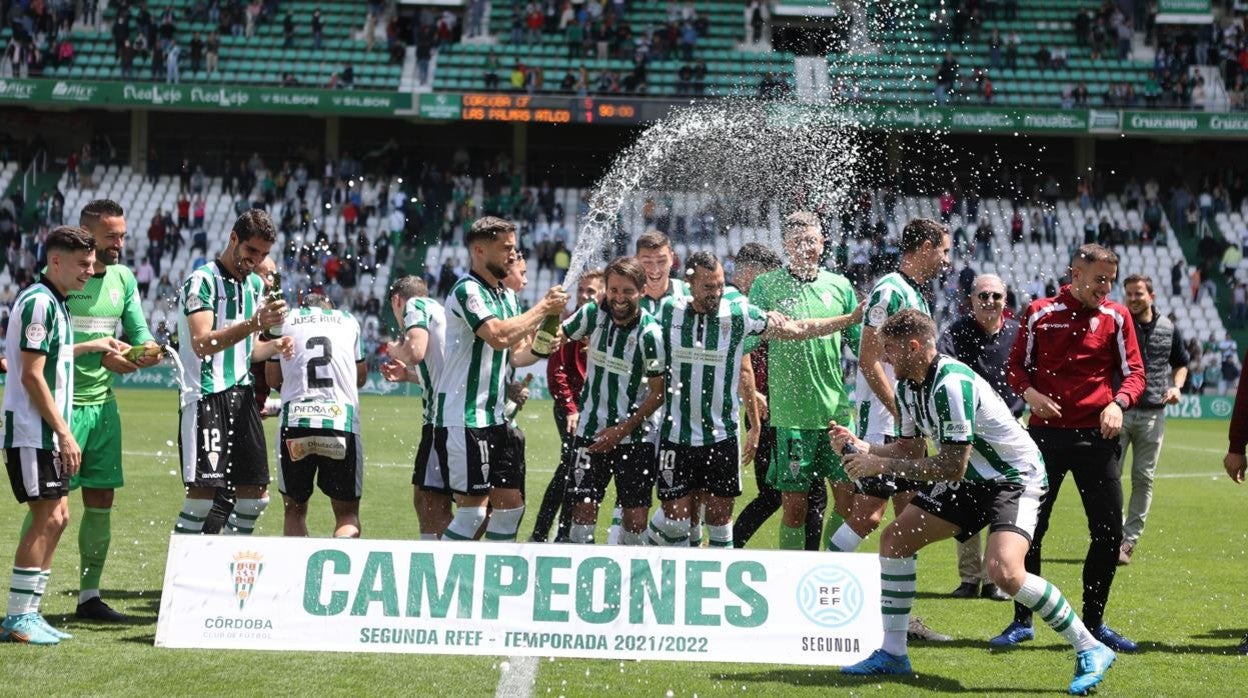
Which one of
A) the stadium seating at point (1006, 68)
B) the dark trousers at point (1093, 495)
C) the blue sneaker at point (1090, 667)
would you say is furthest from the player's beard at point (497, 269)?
the stadium seating at point (1006, 68)

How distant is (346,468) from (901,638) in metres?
3.21

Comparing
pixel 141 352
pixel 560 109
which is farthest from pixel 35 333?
pixel 560 109

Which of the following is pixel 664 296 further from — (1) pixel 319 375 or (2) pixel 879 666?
(2) pixel 879 666

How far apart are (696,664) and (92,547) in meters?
3.32

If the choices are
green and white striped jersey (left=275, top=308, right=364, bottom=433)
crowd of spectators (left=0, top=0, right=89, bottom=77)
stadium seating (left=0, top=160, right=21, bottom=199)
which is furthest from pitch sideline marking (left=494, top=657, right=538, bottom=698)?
crowd of spectators (left=0, top=0, right=89, bottom=77)

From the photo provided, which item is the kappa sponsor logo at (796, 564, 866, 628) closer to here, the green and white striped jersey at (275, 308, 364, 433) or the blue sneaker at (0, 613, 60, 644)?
the green and white striped jersey at (275, 308, 364, 433)

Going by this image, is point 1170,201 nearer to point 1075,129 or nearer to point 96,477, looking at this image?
point 1075,129

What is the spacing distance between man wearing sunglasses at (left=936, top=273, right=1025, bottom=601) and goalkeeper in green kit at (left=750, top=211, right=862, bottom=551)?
791 millimetres

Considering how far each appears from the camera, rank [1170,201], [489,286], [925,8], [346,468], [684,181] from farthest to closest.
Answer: [925,8]
[1170,201]
[684,181]
[346,468]
[489,286]

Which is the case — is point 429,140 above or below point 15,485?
above

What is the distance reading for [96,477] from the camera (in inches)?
297

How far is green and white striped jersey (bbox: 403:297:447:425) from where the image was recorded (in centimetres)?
763

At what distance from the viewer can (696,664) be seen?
6793 mm

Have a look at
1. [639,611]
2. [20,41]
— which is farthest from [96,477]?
[20,41]
